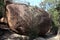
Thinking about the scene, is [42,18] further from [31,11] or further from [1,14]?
[1,14]

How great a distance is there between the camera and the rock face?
12.7 meters

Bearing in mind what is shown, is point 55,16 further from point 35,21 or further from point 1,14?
point 1,14

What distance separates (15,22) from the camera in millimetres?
12773

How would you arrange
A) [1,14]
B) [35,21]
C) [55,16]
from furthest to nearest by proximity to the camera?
[55,16]
[1,14]
[35,21]

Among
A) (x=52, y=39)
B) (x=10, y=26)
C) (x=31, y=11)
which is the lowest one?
(x=52, y=39)

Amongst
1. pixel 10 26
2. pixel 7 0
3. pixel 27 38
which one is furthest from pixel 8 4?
pixel 27 38

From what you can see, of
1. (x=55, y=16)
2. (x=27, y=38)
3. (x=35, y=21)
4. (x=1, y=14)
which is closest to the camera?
(x=27, y=38)

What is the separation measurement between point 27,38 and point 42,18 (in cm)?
205

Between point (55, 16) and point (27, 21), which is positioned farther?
point (55, 16)

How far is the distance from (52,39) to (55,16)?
2.36 metres

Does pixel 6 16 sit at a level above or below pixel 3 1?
below

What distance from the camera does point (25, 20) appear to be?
12852 mm

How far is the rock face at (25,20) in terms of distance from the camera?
499 inches

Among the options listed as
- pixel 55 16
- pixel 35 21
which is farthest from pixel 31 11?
pixel 55 16
